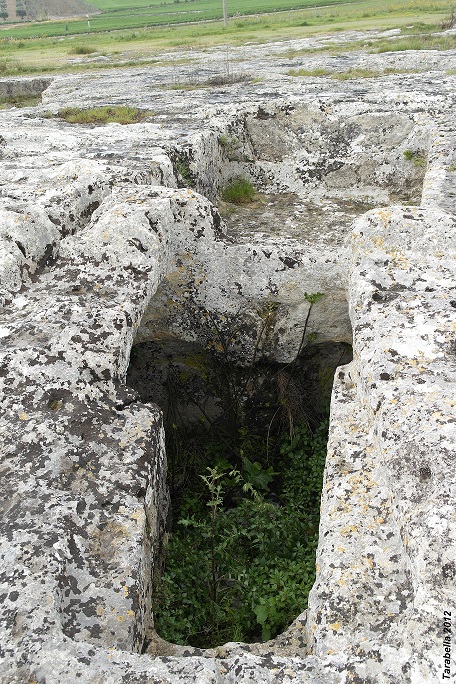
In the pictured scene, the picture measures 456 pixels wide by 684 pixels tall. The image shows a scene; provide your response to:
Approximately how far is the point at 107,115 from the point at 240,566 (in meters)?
6.86

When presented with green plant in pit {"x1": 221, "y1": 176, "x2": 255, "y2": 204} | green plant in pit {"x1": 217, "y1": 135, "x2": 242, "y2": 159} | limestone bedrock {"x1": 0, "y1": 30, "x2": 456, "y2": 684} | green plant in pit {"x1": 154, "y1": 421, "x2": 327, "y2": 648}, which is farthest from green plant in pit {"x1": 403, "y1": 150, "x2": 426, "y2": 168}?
green plant in pit {"x1": 154, "y1": 421, "x2": 327, "y2": 648}

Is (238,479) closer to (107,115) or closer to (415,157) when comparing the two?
(415,157)

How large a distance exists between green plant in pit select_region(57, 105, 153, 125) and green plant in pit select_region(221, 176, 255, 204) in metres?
1.87

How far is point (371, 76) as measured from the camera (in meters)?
10.1

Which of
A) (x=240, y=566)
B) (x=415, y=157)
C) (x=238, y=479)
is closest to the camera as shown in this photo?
(x=240, y=566)

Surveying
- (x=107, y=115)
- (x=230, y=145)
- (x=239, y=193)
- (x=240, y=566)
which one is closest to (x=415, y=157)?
(x=239, y=193)

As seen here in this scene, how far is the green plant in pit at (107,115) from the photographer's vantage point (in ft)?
27.6

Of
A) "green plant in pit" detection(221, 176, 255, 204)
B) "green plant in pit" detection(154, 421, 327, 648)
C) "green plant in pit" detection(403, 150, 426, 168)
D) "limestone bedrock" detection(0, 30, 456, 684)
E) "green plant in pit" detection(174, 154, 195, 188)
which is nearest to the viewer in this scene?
"limestone bedrock" detection(0, 30, 456, 684)

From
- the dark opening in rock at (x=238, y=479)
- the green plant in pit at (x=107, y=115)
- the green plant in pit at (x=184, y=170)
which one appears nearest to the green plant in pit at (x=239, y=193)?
the green plant in pit at (x=184, y=170)

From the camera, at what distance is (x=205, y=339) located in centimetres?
580

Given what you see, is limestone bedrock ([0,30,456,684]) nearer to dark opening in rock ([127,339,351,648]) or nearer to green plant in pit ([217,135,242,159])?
green plant in pit ([217,135,242,159])

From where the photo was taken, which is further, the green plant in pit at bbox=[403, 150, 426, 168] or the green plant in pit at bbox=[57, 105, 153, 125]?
the green plant in pit at bbox=[57, 105, 153, 125]

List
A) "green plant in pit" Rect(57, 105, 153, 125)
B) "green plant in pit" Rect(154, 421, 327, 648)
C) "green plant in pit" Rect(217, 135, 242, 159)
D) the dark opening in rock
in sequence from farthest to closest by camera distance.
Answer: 1. "green plant in pit" Rect(57, 105, 153, 125)
2. "green plant in pit" Rect(217, 135, 242, 159)
3. the dark opening in rock
4. "green plant in pit" Rect(154, 421, 327, 648)

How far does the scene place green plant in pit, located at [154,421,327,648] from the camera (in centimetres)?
381
